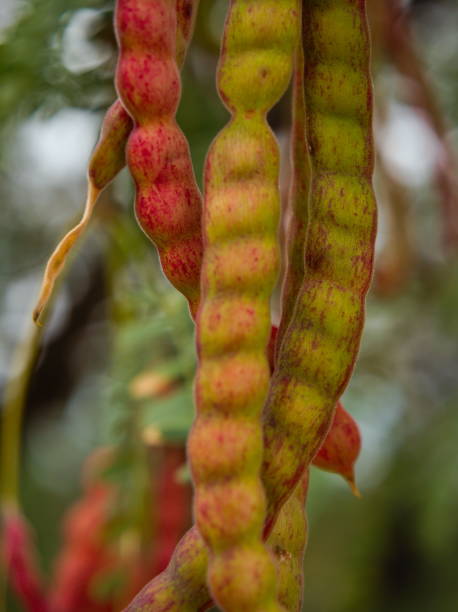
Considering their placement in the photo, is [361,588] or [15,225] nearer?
[361,588]

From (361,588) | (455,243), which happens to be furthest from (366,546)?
(455,243)

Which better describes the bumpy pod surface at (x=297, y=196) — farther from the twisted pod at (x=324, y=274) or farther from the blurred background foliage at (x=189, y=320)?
the blurred background foliage at (x=189, y=320)

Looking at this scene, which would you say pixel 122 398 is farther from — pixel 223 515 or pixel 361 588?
pixel 361 588

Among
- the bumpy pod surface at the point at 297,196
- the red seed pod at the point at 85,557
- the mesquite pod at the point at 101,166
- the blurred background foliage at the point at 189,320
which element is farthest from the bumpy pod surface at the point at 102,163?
the red seed pod at the point at 85,557

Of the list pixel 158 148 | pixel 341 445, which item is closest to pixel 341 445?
pixel 341 445

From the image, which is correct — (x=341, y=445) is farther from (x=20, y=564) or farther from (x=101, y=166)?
(x=20, y=564)

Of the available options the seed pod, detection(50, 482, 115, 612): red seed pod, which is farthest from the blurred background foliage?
the seed pod

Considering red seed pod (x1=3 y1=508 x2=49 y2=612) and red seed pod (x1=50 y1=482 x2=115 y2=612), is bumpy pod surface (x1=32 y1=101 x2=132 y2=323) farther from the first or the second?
red seed pod (x1=50 y1=482 x2=115 y2=612)
